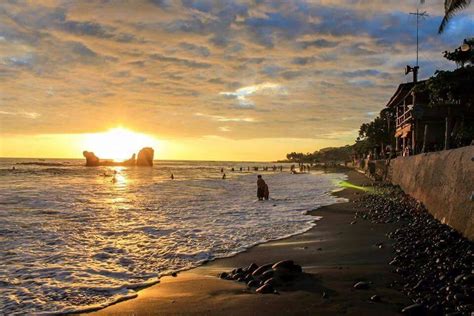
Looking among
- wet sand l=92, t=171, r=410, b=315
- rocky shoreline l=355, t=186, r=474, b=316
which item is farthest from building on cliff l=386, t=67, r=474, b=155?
wet sand l=92, t=171, r=410, b=315

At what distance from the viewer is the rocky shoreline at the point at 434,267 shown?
16.7 ft

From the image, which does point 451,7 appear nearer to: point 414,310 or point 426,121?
point 414,310

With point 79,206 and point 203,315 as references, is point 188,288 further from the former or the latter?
point 79,206

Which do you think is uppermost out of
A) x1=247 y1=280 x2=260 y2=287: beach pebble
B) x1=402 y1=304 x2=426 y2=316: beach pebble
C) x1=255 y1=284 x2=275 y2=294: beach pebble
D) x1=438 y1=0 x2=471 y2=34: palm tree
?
x1=438 y1=0 x2=471 y2=34: palm tree

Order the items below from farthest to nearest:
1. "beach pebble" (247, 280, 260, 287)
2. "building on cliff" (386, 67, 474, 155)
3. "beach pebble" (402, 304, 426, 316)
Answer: "building on cliff" (386, 67, 474, 155)
"beach pebble" (247, 280, 260, 287)
"beach pebble" (402, 304, 426, 316)

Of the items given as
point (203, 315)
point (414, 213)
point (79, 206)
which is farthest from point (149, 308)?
point (79, 206)

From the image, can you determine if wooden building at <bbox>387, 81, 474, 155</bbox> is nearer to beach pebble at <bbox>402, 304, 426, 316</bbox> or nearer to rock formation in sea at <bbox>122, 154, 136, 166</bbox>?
beach pebble at <bbox>402, 304, 426, 316</bbox>

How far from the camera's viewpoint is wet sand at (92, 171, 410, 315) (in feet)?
18.2

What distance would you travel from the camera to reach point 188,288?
22.7 feet

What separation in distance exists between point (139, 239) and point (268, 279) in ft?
19.5

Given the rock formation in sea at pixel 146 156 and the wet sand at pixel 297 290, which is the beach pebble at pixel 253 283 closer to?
the wet sand at pixel 297 290

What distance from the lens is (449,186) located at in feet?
34.4

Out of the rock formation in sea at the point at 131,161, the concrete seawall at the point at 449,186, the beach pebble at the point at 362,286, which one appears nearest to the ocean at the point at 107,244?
the beach pebble at the point at 362,286

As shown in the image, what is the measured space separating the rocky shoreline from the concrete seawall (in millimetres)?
310
